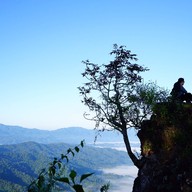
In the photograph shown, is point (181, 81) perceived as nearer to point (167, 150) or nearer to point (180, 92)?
point (180, 92)

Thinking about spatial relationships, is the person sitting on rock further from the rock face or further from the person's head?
the rock face

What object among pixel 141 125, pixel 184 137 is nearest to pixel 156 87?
pixel 141 125

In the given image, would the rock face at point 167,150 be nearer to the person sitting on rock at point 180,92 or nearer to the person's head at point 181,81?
the person sitting on rock at point 180,92

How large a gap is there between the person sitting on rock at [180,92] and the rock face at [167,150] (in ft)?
1.75

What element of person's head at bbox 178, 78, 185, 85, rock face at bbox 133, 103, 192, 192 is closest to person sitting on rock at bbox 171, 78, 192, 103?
person's head at bbox 178, 78, 185, 85

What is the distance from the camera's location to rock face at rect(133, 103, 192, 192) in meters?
16.0

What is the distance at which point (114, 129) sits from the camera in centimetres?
2348

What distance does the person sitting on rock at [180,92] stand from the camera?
2010 cm

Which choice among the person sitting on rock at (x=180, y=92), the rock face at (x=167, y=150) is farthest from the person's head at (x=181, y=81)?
the rock face at (x=167, y=150)

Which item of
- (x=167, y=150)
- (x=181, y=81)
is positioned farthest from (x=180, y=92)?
(x=167, y=150)

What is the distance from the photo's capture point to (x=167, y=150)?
18.7m

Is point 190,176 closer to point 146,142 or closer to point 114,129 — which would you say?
point 146,142

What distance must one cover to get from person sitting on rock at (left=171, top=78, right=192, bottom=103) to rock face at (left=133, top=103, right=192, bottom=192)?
0.53 m

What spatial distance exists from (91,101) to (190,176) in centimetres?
1122
